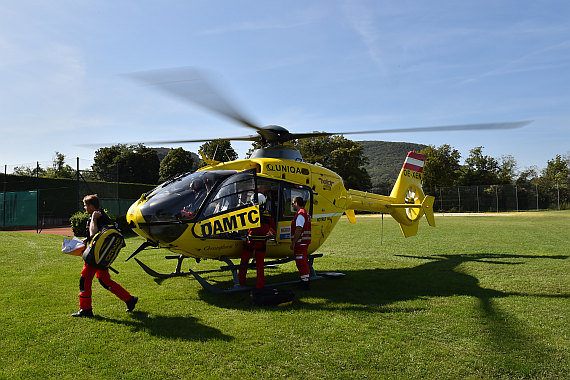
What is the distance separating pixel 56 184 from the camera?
28.1 m

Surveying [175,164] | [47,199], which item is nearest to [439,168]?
[175,164]

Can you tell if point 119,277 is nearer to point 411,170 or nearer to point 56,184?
point 411,170

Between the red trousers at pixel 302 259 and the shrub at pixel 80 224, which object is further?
the shrub at pixel 80 224

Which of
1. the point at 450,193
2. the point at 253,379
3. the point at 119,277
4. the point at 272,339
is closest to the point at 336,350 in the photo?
the point at 272,339

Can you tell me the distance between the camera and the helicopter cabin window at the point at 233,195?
6254 mm

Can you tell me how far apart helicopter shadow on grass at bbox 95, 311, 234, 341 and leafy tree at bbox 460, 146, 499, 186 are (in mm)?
55075

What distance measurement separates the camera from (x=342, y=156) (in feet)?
166

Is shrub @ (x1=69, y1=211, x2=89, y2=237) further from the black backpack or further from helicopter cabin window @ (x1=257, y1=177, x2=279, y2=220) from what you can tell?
the black backpack

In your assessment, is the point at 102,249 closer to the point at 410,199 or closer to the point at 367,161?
the point at 410,199

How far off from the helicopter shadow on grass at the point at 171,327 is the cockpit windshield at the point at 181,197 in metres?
1.50

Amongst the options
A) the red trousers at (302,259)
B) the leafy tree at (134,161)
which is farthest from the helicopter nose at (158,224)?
the leafy tree at (134,161)

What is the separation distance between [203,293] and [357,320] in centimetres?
291

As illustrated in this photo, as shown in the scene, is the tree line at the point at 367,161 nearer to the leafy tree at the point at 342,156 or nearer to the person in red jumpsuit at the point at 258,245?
the leafy tree at the point at 342,156

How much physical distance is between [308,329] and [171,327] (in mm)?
1791
